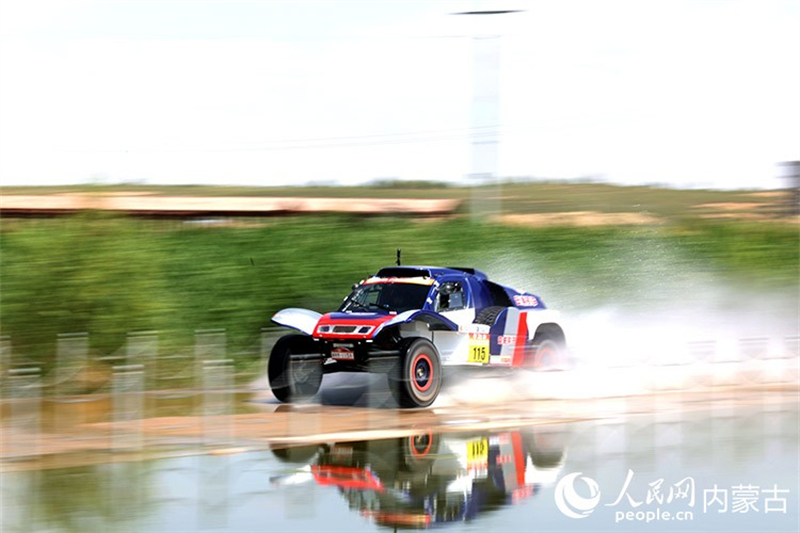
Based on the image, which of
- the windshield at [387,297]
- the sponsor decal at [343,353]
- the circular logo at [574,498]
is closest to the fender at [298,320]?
the sponsor decal at [343,353]

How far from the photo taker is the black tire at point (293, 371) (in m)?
15.2

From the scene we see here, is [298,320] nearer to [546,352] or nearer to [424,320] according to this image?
[424,320]

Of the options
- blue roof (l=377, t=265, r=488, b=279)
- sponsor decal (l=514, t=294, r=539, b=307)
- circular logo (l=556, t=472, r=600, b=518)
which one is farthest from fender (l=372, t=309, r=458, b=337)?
circular logo (l=556, t=472, r=600, b=518)

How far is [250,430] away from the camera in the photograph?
43.1ft

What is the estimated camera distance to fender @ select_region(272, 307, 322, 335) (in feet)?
50.6

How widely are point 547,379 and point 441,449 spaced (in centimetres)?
550

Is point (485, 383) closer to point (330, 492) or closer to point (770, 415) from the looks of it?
point (770, 415)

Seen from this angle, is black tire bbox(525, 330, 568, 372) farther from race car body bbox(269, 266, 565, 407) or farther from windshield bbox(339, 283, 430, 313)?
windshield bbox(339, 283, 430, 313)

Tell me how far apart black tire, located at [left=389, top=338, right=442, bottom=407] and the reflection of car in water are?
61.7 inches

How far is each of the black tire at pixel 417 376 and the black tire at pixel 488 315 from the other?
1514mm

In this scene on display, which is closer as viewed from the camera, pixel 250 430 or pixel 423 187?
pixel 250 430

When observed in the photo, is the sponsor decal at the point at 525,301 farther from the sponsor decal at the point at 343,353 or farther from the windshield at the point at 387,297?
the sponsor decal at the point at 343,353

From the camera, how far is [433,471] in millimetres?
10727

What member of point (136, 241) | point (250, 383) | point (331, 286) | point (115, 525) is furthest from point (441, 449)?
point (331, 286)
